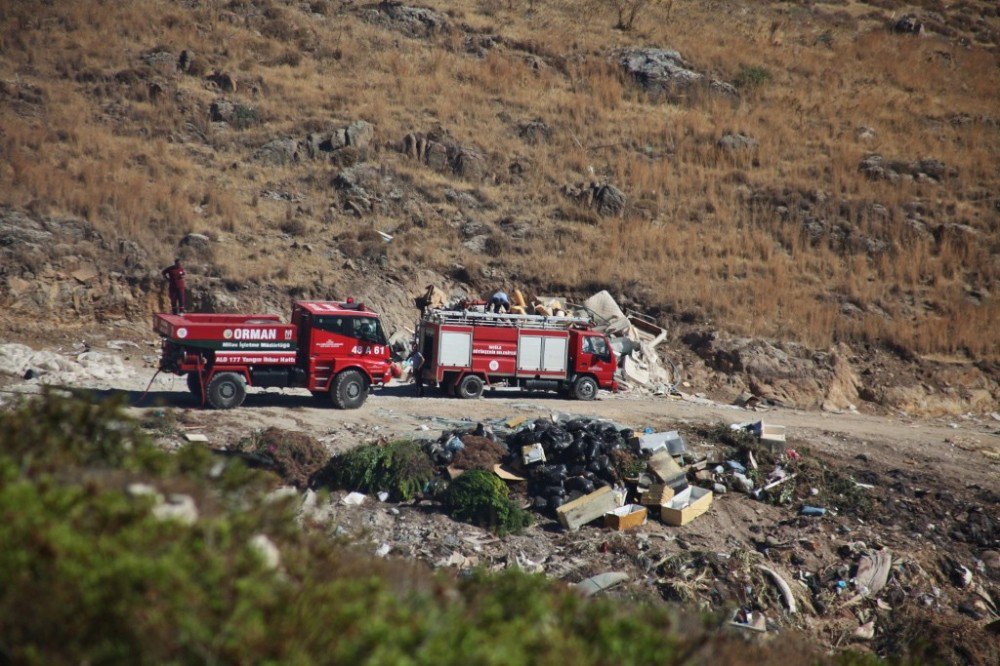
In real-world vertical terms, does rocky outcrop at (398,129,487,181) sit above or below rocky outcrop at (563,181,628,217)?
above

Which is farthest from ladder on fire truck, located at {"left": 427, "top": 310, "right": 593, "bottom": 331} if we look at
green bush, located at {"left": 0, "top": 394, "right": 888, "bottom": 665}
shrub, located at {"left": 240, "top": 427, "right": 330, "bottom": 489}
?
green bush, located at {"left": 0, "top": 394, "right": 888, "bottom": 665}

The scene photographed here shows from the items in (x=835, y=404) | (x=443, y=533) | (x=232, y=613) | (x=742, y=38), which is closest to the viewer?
(x=232, y=613)

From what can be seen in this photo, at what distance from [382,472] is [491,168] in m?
22.1

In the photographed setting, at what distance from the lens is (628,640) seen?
5477mm

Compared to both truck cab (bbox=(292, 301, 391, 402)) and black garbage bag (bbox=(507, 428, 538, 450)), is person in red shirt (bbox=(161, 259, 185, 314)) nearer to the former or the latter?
truck cab (bbox=(292, 301, 391, 402))

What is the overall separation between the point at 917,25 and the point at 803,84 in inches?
512

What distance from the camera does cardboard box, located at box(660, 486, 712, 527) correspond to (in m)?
14.9

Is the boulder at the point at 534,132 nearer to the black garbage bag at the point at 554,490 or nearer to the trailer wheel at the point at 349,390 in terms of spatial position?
the trailer wheel at the point at 349,390

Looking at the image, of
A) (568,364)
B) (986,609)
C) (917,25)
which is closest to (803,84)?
(917,25)

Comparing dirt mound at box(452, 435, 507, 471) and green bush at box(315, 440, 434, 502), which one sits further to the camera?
dirt mound at box(452, 435, 507, 471)

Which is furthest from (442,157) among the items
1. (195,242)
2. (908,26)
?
(908,26)

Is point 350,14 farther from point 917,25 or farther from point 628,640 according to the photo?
point 628,640

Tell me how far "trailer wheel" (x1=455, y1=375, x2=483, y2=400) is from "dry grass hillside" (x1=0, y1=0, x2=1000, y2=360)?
23.7 ft

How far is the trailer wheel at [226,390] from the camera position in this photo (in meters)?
17.7
